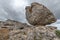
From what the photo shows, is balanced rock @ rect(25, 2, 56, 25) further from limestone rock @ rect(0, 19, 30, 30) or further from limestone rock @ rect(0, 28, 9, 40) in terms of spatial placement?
limestone rock @ rect(0, 28, 9, 40)

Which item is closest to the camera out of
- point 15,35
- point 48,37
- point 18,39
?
point 48,37

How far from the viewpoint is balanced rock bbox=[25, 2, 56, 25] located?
5894 centimetres

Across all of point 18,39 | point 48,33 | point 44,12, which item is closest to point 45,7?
point 44,12

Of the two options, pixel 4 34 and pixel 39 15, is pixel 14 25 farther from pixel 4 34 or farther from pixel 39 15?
pixel 39 15

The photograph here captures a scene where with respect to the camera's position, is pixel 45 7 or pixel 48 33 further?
pixel 45 7

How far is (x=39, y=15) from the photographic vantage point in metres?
59.2

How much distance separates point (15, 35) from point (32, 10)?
59.9 feet

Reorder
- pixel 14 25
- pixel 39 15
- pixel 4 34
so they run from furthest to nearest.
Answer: pixel 14 25 < pixel 4 34 < pixel 39 15

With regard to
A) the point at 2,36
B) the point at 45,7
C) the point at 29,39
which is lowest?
the point at 2,36

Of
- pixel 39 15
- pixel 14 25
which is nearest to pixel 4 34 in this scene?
pixel 39 15

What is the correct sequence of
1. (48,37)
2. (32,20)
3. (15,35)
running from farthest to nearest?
1. (32,20)
2. (15,35)
3. (48,37)

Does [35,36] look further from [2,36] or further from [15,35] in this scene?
[2,36]

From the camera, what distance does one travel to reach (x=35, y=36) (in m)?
37.9

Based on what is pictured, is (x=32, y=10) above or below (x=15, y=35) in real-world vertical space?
above
